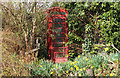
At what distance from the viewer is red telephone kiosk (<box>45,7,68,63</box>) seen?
16.6ft

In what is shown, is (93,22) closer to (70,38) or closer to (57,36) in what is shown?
(70,38)

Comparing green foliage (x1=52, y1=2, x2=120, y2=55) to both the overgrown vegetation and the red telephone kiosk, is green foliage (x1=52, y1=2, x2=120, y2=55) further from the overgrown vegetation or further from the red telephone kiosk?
the red telephone kiosk

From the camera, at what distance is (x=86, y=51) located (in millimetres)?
4965

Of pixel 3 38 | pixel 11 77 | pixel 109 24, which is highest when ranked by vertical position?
pixel 109 24

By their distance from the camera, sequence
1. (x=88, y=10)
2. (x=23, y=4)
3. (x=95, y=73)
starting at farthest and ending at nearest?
1. (x=88, y=10)
2. (x=23, y=4)
3. (x=95, y=73)

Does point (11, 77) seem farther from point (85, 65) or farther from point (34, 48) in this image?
point (85, 65)

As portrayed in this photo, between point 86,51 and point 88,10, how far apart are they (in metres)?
1.63

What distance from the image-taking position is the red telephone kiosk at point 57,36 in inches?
199

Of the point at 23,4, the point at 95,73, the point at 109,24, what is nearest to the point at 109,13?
the point at 109,24

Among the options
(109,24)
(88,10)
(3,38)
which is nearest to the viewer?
(3,38)

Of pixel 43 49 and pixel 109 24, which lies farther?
pixel 43 49

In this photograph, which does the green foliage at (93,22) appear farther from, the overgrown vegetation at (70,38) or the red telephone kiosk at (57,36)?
the red telephone kiosk at (57,36)

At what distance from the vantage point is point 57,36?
17.1ft

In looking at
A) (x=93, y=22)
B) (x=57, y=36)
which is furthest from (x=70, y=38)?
(x=93, y=22)
